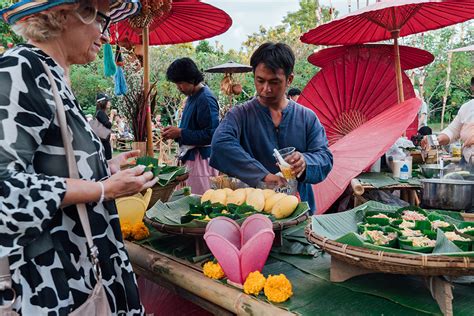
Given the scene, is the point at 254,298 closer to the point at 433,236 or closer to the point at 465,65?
the point at 433,236

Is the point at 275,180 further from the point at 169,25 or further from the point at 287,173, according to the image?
the point at 169,25

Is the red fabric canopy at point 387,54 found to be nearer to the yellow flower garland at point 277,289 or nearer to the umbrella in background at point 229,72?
the yellow flower garland at point 277,289

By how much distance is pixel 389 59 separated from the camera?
156 inches

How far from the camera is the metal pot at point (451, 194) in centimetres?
170

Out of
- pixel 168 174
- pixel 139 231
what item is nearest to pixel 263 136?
pixel 168 174

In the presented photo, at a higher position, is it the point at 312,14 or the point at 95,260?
the point at 312,14

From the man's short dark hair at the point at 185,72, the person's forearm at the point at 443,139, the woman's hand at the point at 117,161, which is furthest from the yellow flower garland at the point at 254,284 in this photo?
the person's forearm at the point at 443,139

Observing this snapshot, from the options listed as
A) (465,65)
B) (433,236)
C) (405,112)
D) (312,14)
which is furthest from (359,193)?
(312,14)

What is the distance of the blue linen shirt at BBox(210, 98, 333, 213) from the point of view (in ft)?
7.06

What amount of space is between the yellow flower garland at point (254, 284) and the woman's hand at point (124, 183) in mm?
427

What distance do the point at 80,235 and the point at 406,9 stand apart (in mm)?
3462

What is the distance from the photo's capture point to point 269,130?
220 centimetres

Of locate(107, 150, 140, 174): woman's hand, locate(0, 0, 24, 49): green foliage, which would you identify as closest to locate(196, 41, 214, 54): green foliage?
locate(0, 0, 24, 49): green foliage

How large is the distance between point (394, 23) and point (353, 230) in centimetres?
286
